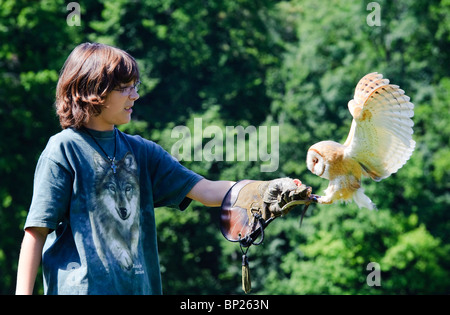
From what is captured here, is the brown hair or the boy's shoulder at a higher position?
the brown hair

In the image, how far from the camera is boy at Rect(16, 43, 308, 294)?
6.72ft

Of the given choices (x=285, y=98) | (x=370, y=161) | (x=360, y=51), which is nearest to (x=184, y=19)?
(x=285, y=98)

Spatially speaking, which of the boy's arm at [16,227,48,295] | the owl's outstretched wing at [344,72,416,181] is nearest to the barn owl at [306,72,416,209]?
the owl's outstretched wing at [344,72,416,181]

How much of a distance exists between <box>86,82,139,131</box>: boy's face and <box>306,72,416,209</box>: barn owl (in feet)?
2.21

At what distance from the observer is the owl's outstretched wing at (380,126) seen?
8.05ft

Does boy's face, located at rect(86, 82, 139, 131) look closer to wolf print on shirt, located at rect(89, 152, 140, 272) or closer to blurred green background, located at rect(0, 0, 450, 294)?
wolf print on shirt, located at rect(89, 152, 140, 272)

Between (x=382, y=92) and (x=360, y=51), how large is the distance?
15.3 m

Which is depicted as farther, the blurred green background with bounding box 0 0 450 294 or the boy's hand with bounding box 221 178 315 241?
the blurred green background with bounding box 0 0 450 294

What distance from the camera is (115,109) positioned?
222 centimetres

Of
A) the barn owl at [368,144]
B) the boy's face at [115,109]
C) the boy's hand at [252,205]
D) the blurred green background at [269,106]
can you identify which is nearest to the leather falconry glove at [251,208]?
the boy's hand at [252,205]

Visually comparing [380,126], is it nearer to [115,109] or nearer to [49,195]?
[115,109]

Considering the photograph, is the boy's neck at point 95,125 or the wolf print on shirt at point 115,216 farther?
the boy's neck at point 95,125

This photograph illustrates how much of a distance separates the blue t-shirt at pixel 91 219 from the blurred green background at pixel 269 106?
453 inches

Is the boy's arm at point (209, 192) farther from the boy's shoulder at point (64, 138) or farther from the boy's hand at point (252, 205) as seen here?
the boy's shoulder at point (64, 138)
